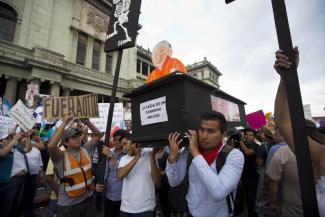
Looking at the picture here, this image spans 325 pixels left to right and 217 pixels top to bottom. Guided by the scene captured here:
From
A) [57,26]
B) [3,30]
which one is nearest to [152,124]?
[3,30]

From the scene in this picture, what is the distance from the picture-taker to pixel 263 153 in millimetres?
4727

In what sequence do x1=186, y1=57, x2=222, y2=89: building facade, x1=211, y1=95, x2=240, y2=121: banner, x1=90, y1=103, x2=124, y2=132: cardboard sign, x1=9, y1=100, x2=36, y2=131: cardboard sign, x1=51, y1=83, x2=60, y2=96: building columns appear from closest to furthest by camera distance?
1. x1=211, y1=95, x2=240, y2=121: banner
2. x1=9, y1=100, x2=36, y2=131: cardboard sign
3. x1=90, y1=103, x2=124, y2=132: cardboard sign
4. x1=51, y1=83, x2=60, y2=96: building columns
5. x1=186, y1=57, x2=222, y2=89: building facade

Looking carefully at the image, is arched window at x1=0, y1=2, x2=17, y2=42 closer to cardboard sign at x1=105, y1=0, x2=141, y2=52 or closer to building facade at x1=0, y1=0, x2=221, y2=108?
building facade at x1=0, y1=0, x2=221, y2=108

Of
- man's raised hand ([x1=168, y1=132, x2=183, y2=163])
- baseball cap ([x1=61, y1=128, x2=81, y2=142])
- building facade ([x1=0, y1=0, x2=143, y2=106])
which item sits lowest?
man's raised hand ([x1=168, y1=132, x2=183, y2=163])

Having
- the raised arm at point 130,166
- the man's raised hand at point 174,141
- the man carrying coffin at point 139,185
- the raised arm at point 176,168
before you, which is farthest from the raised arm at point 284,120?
the raised arm at point 130,166

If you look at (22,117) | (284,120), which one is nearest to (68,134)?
(22,117)

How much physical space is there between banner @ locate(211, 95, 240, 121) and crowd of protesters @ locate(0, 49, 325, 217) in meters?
0.23

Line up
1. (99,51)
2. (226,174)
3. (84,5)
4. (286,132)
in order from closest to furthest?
(286,132) < (226,174) < (84,5) < (99,51)

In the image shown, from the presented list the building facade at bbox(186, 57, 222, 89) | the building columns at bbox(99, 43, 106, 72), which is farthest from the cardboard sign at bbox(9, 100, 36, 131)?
the building facade at bbox(186, 57, 222, 89)

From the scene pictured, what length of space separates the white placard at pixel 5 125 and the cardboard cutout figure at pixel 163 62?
12.7 ft

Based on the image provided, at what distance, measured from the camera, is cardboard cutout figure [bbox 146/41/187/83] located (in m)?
2.96

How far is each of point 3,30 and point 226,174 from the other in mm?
18504

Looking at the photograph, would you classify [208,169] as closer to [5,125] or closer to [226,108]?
[226,108]

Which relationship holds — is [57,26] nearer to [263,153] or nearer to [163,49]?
[163,49]
